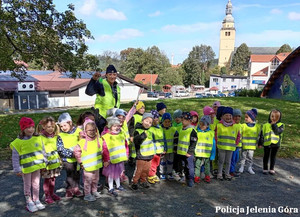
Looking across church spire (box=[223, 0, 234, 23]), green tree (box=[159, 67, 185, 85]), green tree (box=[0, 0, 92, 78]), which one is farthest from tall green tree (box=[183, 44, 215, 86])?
green tree (box=[0, 0, 92, 78])

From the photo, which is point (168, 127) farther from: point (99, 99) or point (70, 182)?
point (70, 182)

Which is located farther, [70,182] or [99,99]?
[99,99]

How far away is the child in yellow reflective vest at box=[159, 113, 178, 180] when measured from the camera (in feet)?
17.1

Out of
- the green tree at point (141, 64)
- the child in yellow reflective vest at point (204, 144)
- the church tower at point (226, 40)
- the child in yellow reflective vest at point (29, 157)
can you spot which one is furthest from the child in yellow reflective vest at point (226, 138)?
the church tower at point (226, 40)

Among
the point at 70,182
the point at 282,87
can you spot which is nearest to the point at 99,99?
the point at 70,182

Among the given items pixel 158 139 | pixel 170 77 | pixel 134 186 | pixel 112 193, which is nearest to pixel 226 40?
pixel 170 77

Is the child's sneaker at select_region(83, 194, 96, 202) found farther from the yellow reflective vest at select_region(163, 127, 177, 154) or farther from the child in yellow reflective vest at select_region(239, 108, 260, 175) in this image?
the child in yellow reflective vest at select_region(239, 108, 260, 175)

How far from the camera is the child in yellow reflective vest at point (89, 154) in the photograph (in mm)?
4168

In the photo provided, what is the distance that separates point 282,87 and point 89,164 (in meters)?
27.4

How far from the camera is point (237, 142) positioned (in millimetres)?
5469

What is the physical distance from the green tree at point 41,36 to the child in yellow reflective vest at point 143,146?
8.60 metres

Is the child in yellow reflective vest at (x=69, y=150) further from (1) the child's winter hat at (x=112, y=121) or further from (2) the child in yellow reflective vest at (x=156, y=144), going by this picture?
(2) the child in yellow reflective vest at (x=156, y=144)

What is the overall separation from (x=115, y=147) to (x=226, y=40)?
371 ft

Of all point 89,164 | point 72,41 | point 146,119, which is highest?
point 72,41
